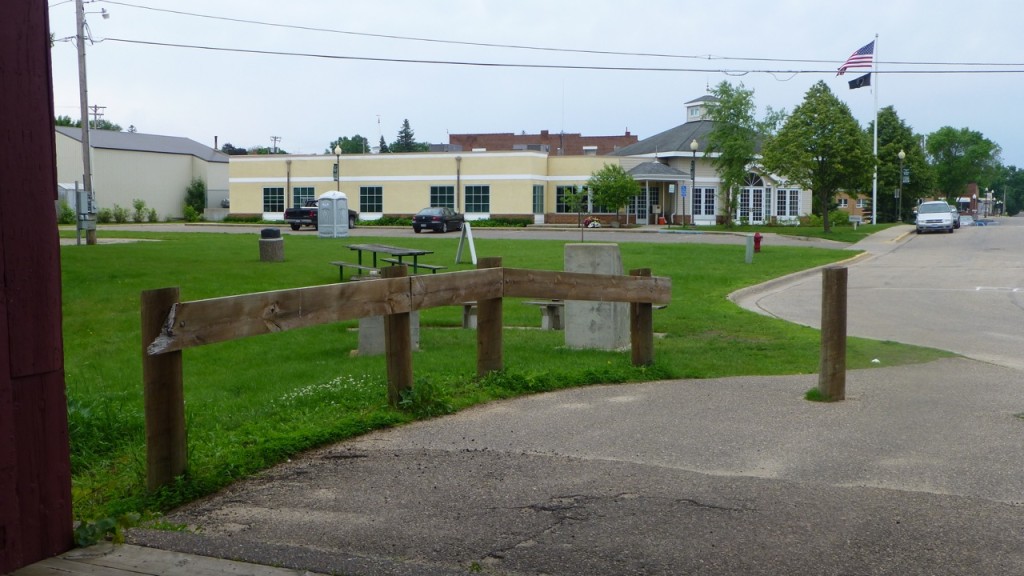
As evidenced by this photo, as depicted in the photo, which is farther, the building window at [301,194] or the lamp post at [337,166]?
the building window at [301,194]

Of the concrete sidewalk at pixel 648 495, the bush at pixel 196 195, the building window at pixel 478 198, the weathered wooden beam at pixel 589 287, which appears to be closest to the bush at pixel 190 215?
the bush at pixel 196 195

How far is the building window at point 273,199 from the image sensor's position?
69.8 m

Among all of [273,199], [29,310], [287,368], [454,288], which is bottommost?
[287,368]

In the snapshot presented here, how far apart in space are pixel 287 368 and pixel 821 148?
40449mm

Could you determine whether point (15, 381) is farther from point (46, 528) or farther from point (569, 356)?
point (569, 356)

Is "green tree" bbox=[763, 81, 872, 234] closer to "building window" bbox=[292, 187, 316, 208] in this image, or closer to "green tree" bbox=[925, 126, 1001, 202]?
"building window" bbox=[292, 187, 316, 208]

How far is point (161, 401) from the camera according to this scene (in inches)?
211

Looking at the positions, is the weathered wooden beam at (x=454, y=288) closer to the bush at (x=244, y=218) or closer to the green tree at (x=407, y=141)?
the bush at (x=244, y=218)

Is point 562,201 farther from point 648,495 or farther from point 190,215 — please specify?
point 648,495

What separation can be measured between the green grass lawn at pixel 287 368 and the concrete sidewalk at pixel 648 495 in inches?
14.6

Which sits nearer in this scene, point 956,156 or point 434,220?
point 434,220

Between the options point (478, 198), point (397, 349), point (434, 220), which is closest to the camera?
point (397, 349)

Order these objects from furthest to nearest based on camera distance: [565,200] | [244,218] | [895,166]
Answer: [895,166], [244,218], [565,200]

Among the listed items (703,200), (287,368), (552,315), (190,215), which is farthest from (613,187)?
(287,368)
